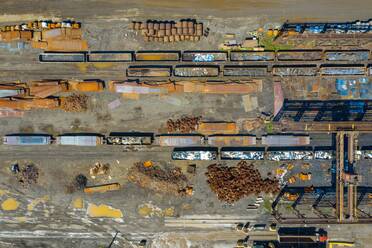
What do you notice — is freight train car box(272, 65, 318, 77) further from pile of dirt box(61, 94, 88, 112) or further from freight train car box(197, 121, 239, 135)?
pile of dirt box(61, 94, 88, 112)

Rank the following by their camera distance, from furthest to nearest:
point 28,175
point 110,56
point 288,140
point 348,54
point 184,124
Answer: point 28,175
point 110,56
point 184,124
point 288,140
point 348,54

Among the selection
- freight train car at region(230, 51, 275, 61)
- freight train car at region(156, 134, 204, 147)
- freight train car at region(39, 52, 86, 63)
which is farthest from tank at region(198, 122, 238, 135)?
freight train car at region(39, 52, 86, 63)

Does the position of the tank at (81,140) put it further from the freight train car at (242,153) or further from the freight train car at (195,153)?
the freight train car at (242,153)

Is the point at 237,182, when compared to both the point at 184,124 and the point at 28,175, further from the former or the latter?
the point at 28,175

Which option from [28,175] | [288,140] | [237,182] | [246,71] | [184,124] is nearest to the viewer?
[288,140]

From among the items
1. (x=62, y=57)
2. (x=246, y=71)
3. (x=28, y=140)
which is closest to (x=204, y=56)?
(x=246, y=71)

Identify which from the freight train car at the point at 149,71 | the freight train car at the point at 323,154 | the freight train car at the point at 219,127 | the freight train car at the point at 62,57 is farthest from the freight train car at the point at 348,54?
the freight train car at the point at 62,57
